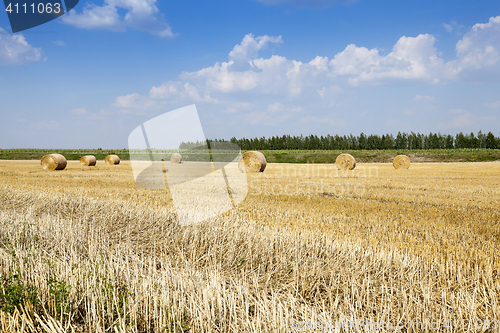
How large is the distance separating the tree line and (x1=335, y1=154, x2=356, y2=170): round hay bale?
179 feet

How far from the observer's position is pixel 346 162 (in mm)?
28703

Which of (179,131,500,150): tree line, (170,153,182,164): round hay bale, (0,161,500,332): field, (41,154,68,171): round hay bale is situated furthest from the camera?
(179,131,500,150): tree line

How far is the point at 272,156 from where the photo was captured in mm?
58625

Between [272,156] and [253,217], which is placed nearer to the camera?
[253,217]

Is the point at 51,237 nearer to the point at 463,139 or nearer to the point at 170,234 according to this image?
the point at 170,234

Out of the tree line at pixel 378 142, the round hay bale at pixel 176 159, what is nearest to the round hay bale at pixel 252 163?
the round hay bale at pixel 176 159

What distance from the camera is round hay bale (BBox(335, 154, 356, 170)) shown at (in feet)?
93.0

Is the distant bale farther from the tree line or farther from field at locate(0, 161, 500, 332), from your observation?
the tree line

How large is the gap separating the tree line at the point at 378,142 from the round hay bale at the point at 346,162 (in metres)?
54.6

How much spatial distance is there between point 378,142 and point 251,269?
94510 millimetres

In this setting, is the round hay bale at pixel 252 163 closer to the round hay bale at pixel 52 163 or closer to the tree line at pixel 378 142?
the round hay bale at pixel 52 163

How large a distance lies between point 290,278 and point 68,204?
7.06m

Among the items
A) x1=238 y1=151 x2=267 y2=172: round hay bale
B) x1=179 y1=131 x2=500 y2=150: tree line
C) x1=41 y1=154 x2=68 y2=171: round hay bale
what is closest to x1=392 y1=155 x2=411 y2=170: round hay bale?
x1=238 y1=151 x2=267 y2=172: round hay bale

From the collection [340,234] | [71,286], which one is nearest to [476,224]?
[340,234]
